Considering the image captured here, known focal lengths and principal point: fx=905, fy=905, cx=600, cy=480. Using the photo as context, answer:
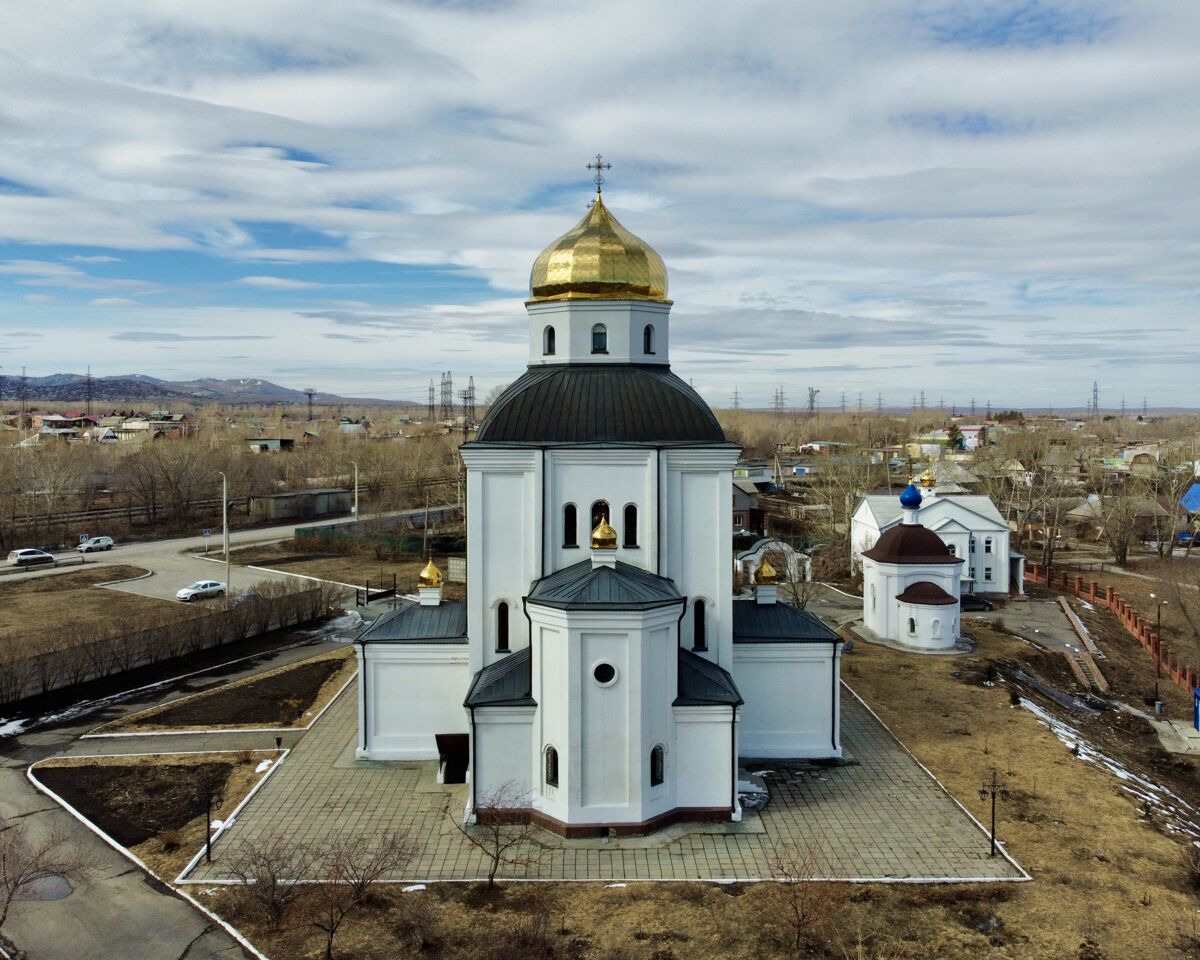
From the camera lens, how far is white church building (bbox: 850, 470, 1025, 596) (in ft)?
108

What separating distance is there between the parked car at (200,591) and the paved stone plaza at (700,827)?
16502mm

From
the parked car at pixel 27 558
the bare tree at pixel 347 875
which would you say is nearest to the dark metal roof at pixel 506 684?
the bare tree at pixel 347 875

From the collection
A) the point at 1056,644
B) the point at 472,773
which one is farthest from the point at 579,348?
the point at 1056,644

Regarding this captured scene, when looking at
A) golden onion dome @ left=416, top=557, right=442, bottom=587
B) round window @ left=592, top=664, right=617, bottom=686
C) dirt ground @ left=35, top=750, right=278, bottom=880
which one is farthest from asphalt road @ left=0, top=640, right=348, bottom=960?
golden onion dome @ left=416, top=557, right=442, bottom=587

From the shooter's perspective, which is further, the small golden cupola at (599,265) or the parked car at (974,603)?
the parked car at (974,603)

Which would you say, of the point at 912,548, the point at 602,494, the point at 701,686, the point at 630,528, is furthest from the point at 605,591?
the point at 912,548

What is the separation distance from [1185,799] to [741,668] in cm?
850

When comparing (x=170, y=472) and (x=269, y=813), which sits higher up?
(x=170, y=472)

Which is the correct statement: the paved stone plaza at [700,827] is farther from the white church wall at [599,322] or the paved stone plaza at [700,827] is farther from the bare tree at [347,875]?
the white church wall at [599,322]

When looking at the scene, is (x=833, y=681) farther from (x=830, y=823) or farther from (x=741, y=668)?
(x=830, y=823)

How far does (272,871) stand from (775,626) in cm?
1040

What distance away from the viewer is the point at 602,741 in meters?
14.4

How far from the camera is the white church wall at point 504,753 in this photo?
15.0 m

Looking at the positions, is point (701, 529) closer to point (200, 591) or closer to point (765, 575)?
point (765, 575)
